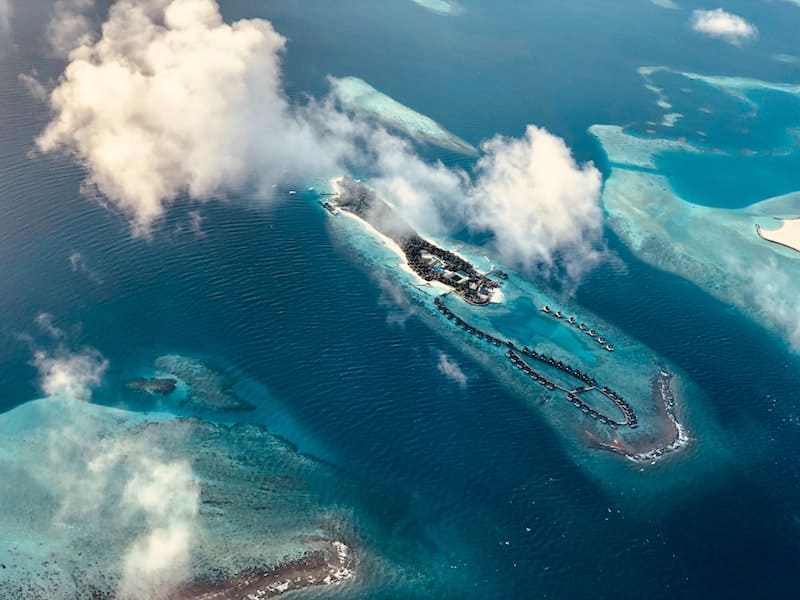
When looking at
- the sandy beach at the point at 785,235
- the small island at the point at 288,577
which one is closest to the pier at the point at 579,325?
the small island at the point at 288,577

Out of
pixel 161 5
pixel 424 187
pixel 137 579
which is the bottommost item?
pixel 137 579

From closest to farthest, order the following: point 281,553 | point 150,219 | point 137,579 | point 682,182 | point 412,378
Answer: point 137,579 < point 281,553 < point 412,378 < point 150,219 < point 682,182

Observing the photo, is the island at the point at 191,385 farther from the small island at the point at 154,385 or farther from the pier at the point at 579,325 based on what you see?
the pier at the point at 579,325

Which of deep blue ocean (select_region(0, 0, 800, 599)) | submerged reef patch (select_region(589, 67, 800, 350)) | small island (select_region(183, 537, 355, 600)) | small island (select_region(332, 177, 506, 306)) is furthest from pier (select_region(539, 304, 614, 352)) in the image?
small island (select_region(183, 537, 355, 600))

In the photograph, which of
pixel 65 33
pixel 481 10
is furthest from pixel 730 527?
pixel 481 10

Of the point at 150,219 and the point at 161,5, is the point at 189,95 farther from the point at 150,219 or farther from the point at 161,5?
the point at 161,5

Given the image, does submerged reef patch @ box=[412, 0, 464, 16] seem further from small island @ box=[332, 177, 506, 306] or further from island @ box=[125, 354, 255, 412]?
island @ box=[125, 354, 255, 412]
